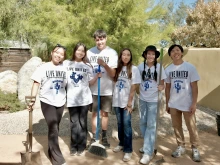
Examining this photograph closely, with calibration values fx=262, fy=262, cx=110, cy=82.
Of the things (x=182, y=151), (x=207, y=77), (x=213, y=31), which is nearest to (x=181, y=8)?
(x=213, y=31)

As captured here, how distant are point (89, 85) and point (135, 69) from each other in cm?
76

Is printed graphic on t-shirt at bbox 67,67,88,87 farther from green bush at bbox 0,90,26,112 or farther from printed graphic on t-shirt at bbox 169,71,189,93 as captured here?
green bush at bbox 0,90,26,112

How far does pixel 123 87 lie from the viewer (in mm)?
3730

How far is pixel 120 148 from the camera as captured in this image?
163 inches

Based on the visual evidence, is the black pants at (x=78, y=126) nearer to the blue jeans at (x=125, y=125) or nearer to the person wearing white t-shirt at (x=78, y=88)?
the person wearing white t-shirt at (x=78, y=88)

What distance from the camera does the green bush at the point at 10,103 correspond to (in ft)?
23.1

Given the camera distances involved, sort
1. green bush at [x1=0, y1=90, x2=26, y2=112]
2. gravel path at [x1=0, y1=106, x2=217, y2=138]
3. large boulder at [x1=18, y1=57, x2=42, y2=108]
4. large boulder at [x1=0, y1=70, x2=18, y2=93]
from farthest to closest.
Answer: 1. large boulder at [x1=0, y1=70, x2=18, y2=93]
2. large boulder at [x1=18, y1=57, x2=42, y2=108]
3. green bush at [x1=0, y1=90, x2=26, y2=112]
4. gravel path at [x1=0, y1=106, x2=217, y2=138]

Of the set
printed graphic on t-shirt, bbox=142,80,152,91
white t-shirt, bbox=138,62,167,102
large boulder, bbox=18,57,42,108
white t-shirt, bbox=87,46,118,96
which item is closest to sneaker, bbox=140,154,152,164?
white t-shirt, bbox=138,62,167,102

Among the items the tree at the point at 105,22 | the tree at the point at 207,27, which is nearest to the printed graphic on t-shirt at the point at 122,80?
the tree at the point at 105,22

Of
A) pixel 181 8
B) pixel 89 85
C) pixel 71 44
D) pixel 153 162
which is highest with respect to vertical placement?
pixel 181 8

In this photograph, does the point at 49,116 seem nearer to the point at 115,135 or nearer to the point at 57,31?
the point at 115,135

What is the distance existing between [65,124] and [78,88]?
2.09 meters

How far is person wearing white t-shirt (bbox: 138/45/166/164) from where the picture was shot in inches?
142

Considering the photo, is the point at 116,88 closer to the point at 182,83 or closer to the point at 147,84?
the point at 147,84
